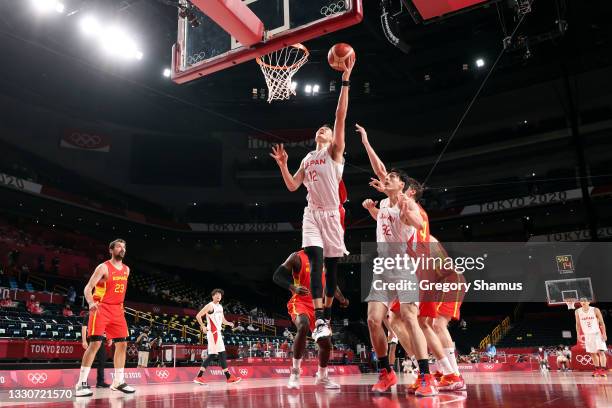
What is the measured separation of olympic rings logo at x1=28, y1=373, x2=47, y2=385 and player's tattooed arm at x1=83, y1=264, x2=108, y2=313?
3.48m

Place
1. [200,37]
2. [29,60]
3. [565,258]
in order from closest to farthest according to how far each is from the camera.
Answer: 1. [200,37]
2. [29,60]
3. [565,258]

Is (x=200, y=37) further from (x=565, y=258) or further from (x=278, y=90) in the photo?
(x=565, y=258)

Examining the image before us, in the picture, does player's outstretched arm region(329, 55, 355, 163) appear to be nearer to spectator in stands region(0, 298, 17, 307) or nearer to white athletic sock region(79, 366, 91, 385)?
white athletic sock region(79, 366, 91, 385)

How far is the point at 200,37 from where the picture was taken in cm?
786

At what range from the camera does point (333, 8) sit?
6789mm

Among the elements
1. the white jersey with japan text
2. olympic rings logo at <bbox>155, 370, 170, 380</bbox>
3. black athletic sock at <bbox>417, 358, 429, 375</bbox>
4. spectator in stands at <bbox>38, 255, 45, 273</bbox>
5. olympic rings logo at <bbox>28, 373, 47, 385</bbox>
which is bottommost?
olympic rings logo at <bbox>155, 370, 170, 380</bbox>

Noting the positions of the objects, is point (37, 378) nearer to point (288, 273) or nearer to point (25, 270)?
point (288, 273)

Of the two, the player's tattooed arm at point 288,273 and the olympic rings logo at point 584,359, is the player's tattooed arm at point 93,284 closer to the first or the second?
the player's tattooed arm at point 288,273

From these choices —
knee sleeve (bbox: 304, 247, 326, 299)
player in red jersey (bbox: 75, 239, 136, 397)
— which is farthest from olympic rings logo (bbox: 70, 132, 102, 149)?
knee sleeve (bbox: 304, 247, 326, 299)

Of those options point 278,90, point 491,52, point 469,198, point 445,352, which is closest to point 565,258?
point 469,198

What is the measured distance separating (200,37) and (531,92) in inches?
958

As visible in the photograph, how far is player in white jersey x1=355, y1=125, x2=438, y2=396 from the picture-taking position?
Result: 4759mm

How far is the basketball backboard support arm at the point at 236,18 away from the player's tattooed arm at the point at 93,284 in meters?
3.74

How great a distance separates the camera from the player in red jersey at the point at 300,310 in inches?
201
